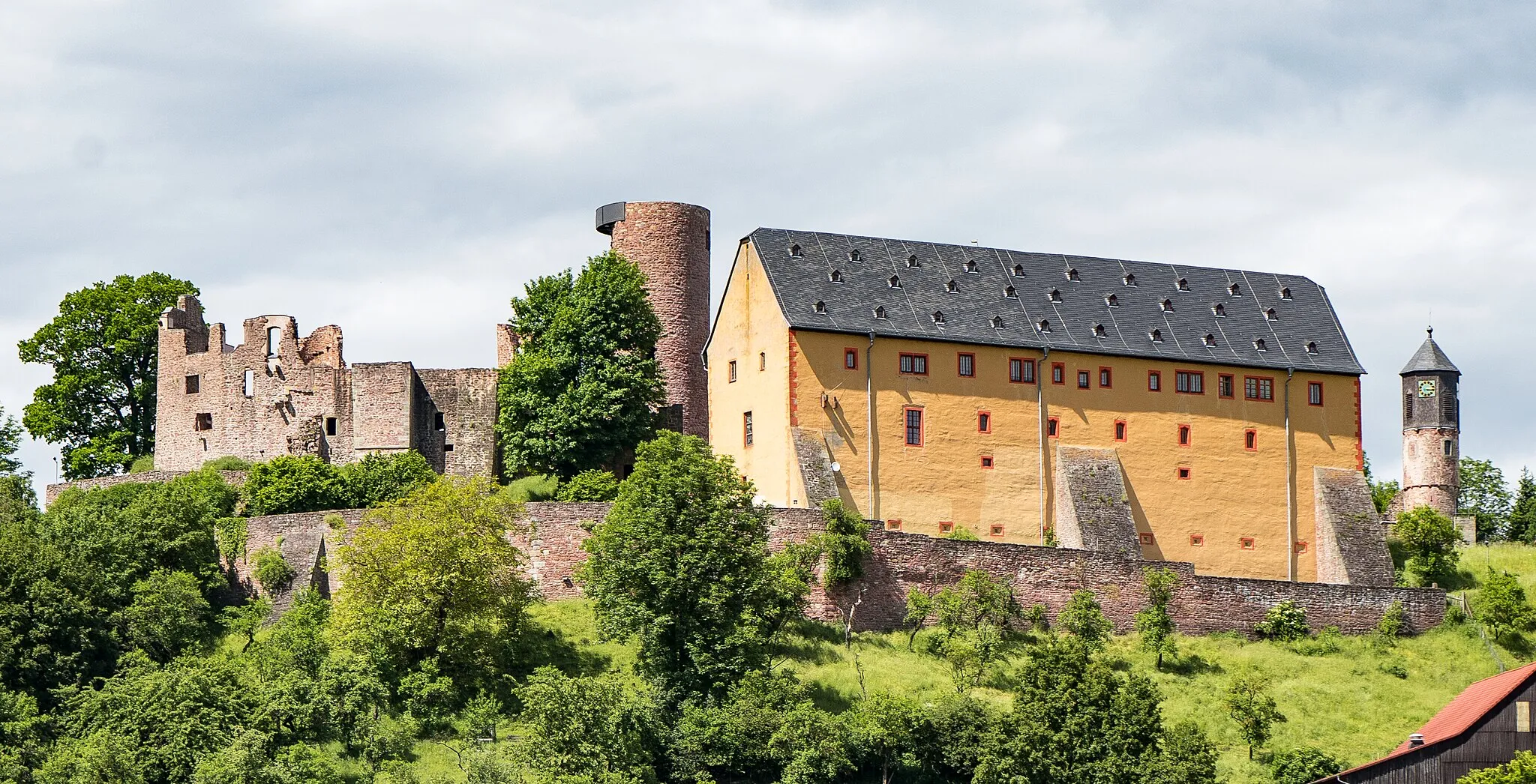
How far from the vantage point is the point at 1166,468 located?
7006cm

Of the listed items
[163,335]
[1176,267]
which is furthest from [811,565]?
[163,335]

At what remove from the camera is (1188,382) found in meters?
70.9

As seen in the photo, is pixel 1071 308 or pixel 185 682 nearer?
pixel 185 682

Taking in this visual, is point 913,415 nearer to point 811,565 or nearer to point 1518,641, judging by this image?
point 811,565

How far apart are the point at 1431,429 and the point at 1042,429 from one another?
20.4 metres

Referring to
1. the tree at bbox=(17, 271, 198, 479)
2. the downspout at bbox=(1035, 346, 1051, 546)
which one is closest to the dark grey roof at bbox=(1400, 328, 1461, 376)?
the downspout at bbox=(1035, 346, 1051, 546)

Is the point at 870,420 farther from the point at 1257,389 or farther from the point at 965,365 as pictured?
the point at 1257,389

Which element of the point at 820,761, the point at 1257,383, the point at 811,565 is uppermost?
the point at 1257,383

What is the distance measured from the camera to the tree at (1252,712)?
57.7 meters

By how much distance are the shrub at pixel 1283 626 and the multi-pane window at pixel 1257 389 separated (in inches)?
332

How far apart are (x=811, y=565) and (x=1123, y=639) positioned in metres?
8.09

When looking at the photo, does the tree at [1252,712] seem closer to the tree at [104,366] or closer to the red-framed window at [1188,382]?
the red-framed window at [1188,382]

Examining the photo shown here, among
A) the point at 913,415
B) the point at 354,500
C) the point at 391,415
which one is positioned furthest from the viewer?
the point at 391,415

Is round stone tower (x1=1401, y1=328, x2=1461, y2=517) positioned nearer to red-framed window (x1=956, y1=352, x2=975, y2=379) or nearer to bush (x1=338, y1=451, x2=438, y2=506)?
red-framed window (x1=956, y1=352, x2=975, y2=379)
